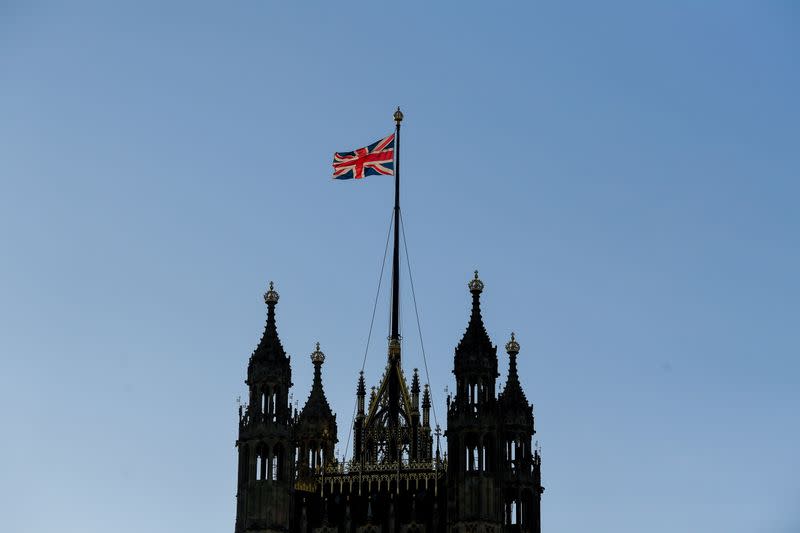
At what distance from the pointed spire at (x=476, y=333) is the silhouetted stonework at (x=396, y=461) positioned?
5 centimetres

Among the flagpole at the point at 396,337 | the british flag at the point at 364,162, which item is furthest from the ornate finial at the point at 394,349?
the british flag at the point at 364,162

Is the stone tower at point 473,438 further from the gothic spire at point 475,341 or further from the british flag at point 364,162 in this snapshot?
the british flag at point 364,162

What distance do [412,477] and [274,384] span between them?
8.69m

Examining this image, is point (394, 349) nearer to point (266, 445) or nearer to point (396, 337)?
point (396, 337)

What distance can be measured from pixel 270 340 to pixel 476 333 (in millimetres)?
10932

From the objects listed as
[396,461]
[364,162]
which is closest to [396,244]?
[364,162]

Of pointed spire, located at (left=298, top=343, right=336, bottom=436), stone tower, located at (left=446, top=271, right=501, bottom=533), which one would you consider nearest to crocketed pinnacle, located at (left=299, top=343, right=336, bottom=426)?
pointed spire, located at (left=298, top=343, right=336, bottom=436)

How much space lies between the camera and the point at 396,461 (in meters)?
121

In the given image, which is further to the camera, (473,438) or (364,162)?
(364,162)

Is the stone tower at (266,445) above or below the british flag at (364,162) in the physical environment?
below

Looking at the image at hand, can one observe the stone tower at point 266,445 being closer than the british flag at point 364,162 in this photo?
Yes

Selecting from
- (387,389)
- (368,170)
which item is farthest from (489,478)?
(368,170)

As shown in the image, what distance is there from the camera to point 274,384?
12106 cm

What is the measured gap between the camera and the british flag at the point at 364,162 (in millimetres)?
129000
